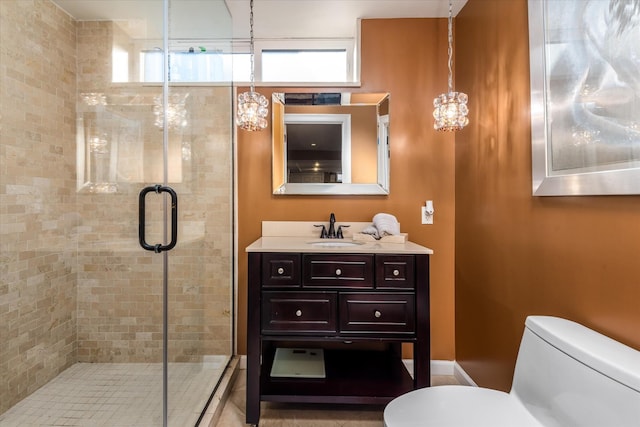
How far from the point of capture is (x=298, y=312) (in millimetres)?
1479

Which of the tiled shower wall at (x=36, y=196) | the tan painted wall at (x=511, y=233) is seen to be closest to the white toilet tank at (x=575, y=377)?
the tan painted wall at (x=511, y=233)

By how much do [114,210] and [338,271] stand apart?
4.94ft

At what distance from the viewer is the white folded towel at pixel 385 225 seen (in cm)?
179

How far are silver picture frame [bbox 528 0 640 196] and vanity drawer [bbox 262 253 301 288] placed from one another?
113 cm

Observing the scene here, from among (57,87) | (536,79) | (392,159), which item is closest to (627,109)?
(536,79)

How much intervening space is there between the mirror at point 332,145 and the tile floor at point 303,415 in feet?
4.24

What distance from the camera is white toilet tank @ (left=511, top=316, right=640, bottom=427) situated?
2.35 feet

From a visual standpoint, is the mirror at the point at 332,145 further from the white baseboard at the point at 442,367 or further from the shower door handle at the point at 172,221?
the white baseboard at the point at 442,367

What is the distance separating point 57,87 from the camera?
5.68 feet

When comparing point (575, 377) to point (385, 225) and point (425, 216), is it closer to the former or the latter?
point (385, 225)

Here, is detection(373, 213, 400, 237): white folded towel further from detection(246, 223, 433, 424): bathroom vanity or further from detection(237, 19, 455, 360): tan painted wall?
detection(246, 223, 433, 424): bathroom vanity

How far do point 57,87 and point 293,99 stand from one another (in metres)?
1.39

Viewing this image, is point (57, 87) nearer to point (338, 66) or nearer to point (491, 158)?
point (338, 66)

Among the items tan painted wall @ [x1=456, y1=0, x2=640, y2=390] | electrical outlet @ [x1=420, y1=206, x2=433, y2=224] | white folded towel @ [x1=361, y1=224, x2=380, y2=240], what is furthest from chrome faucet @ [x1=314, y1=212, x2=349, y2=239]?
tan painted wall @ [x1=456, y1=0, x2=640, y2=390]
